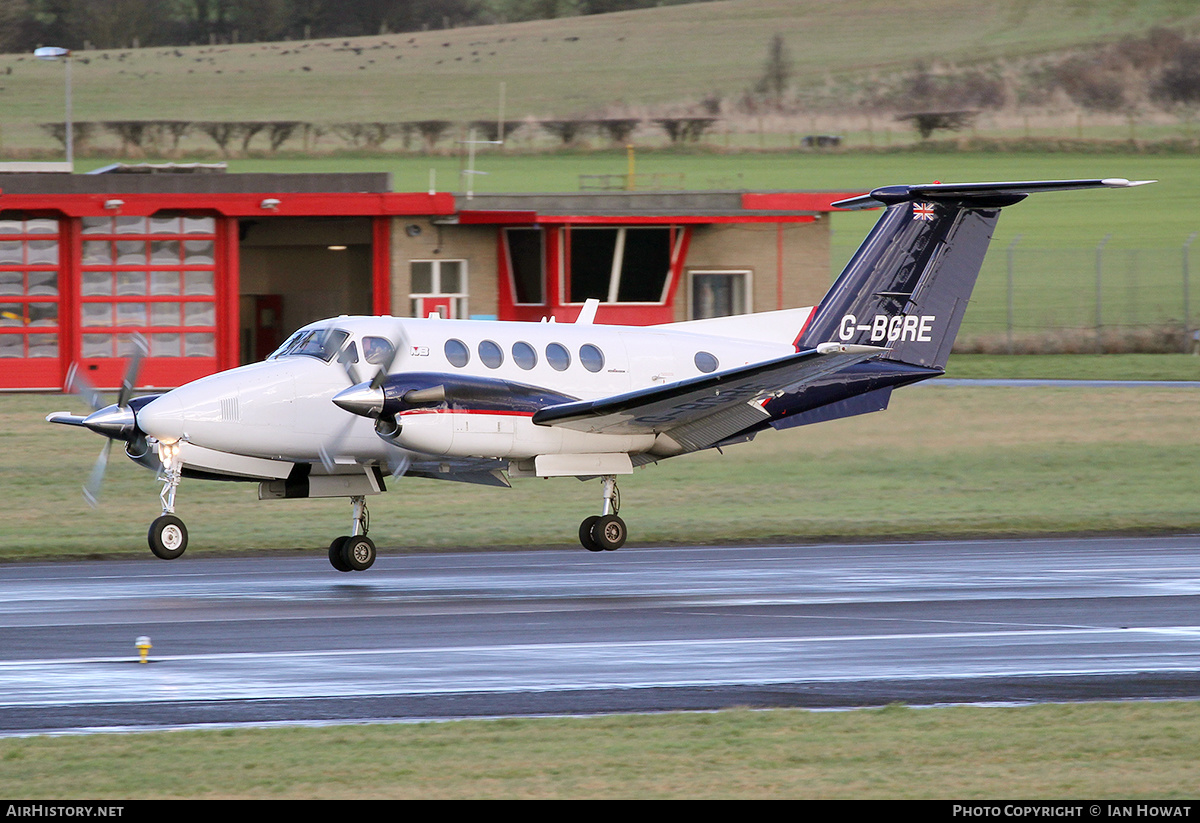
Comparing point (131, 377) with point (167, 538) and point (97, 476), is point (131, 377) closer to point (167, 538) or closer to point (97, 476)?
point (97, 476)

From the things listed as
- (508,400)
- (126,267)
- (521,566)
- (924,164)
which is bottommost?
(521,566)

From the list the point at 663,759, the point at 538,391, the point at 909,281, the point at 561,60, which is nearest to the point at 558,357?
the point at 538,391

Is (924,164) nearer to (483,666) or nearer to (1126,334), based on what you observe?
(1126,334)

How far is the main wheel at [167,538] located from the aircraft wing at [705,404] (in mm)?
4376

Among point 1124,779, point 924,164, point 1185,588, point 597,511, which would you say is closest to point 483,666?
point 1124,779

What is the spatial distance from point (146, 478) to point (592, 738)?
67.8ft

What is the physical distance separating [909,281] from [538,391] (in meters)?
5.96

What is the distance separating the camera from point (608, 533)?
19.5 meters

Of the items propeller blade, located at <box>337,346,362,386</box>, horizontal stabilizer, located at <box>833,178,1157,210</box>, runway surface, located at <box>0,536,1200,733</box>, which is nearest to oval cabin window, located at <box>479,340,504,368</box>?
propeller blade, located at <box>337,346,362,386</box>

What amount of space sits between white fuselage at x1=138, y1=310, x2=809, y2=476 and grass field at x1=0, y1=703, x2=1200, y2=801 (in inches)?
317

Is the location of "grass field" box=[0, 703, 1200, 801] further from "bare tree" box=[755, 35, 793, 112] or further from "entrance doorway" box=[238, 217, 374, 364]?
"bare tree" box=[755, 35, 793, 112]

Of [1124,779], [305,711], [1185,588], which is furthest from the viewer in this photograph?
[1185,588]

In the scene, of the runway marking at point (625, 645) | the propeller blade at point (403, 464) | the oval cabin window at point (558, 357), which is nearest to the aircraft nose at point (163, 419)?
the propeller blade at point (403, 464)

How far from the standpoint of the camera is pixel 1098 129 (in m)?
83.2
